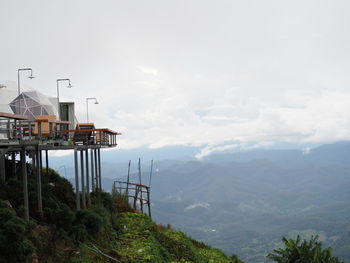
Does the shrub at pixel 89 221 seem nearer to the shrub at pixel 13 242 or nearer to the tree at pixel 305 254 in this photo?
the shrub at pixel 13 242

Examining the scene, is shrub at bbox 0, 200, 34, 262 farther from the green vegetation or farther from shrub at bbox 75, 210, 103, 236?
shrub at bbox 75, 210, 103, 236

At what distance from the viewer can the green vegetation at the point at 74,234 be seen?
10797mm

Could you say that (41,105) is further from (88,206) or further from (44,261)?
(44,261)

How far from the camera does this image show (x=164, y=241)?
20.1m

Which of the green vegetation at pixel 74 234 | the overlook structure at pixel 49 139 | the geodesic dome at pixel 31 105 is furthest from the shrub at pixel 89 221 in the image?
the geodesic dome at pixel 31 105

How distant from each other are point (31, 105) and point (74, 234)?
10.2 meters

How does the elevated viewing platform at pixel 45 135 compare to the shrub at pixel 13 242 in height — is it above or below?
above

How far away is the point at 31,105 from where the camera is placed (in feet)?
71.5

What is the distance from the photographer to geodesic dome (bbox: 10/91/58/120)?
21.0 metres

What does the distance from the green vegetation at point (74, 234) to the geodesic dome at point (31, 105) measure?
3.50 m

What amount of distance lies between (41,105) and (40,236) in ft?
37.0

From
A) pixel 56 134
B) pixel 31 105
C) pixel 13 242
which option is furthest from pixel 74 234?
pixel 31 105

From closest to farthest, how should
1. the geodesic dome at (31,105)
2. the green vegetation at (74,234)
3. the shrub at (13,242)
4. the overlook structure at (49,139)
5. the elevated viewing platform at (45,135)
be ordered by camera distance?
1. the shrub at (13,242)
2. the green vegetation at (74,234)
3. the elevated viewing platform at (45,135)
4. the overlook structure at (49,139)
5. the geodesic dome at (31,105)

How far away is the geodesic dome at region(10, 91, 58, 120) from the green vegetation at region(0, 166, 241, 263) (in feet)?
11.5
